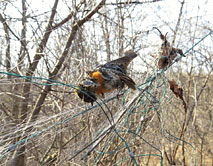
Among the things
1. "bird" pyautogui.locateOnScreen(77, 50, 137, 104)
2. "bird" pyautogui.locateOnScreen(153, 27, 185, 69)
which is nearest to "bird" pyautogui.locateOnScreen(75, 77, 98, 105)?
"bird" pyautogui.locateOnScreen(77, 50, 137, 104)

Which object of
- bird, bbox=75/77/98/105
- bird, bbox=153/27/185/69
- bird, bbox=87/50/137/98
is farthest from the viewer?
bird, bbox=153/27/185/69

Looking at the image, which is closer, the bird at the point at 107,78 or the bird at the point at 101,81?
the bird at the point at 101,81

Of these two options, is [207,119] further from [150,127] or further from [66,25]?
[66,25]

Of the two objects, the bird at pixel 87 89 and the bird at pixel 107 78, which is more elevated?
the bird at pixel 107 78

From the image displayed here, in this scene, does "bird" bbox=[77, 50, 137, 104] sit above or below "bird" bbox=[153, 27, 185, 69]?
below

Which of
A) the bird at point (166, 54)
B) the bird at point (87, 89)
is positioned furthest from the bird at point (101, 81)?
the bird at point (166, 54)

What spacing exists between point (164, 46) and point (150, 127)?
117 centimetres

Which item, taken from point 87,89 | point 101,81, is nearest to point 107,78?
point 101,81

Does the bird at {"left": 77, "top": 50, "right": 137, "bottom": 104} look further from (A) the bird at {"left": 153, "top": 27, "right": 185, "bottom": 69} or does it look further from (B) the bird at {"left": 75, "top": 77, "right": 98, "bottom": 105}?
(A) the bird at {"left": 153, "top": 27, "right": 185, "bottom": 69}

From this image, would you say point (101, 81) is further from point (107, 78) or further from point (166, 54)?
point (166, 54)

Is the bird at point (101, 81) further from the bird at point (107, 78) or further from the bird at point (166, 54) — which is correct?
the bird at point (166, 54)

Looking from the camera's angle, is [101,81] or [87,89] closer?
[87,89]

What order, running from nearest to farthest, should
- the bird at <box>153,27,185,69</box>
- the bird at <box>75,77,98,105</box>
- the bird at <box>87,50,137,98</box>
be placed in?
1. the bird at <box>75,77,98,105</box>
2. the bird at <box>87,50,137,98</box>
3. the bird at <box>153,27,185,69</box>

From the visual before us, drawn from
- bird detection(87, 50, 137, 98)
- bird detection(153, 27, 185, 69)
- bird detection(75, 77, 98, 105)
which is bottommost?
bird detection(75, 77, 98, 105)
